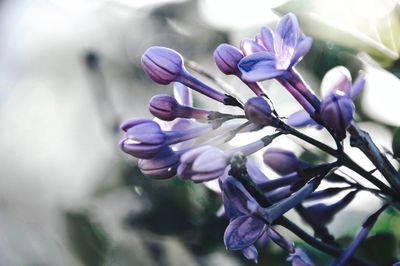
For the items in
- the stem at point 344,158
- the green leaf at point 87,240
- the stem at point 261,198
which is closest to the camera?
the stem at point 261,198

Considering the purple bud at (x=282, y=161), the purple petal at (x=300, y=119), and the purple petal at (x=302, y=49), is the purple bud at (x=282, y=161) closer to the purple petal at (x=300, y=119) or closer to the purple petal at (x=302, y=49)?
the purple petal at (x=300, y=119)

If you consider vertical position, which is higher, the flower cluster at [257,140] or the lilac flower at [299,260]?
the flower cluster at [257,140]

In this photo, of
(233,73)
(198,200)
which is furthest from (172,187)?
(233,73)

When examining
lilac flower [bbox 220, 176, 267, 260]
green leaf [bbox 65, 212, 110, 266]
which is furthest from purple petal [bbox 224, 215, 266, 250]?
green leaf [bbox 65, 212, 110, 266]

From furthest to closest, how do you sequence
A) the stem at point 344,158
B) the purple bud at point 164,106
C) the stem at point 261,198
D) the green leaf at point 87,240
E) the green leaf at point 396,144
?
the green leaf at point 87,240, the green leaf at point 396,144, the purple bud at point 164,106, the stem at point 344,158, the stem at point 261,198

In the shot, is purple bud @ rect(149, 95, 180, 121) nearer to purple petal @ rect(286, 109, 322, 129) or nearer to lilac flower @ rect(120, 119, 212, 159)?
lilac flower @ rect(120, 119, 212, 159)

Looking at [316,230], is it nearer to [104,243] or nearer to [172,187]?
[172,187]

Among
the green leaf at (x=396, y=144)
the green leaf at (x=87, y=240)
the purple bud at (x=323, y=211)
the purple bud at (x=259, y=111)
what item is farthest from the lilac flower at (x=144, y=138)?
the green leaf at (x=87, y=240)
